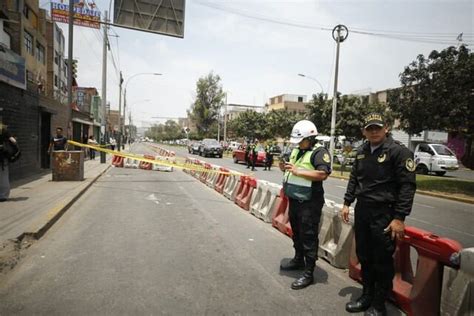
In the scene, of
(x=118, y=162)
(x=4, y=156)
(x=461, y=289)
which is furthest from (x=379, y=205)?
(x=118, y=162)

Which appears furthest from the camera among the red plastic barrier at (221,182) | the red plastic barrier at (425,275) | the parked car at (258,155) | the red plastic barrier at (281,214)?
the parked car at (258,155)

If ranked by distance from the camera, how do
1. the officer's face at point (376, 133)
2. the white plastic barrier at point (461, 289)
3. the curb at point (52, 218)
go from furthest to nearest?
the curb at point (52, 218)
the officer's face at point (376, 133)
the white plastic barrier at point (461, 289)

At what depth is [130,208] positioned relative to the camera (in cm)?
893

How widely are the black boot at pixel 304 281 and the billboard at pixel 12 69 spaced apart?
10.9 meters

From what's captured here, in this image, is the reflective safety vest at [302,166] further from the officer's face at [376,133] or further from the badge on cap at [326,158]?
the officer's face at [376,133]

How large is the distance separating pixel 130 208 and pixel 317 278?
18.6 ft

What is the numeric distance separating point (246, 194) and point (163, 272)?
16.6 feet

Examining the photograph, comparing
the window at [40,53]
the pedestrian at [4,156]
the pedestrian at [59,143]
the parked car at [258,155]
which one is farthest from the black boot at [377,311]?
the window at [40,53]

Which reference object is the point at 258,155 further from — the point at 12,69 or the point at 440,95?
the point at 12,69

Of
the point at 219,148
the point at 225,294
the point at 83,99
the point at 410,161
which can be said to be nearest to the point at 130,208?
the point at 225,294

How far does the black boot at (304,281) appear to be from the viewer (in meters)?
4.20

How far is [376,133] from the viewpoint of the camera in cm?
361

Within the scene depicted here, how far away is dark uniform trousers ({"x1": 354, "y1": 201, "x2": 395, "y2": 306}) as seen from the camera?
137 inches

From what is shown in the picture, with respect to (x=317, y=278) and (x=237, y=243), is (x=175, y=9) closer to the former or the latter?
(x=237, y=243)
